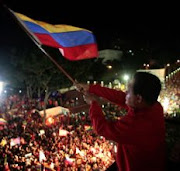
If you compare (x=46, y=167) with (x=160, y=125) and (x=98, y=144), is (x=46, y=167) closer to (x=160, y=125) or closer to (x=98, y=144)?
(x=98, y=144)

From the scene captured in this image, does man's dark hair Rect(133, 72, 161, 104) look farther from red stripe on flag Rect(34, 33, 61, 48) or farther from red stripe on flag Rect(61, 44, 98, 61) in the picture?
red stripe on flag Rect(61, 44, 98, 61)

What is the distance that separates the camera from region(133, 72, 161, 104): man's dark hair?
201 cm

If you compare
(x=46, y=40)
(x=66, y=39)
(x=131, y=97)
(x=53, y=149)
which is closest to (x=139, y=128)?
(x=131, y=97)

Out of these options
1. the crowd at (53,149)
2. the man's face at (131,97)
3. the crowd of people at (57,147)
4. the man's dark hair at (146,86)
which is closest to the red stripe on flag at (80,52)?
the man's face at (131,97)

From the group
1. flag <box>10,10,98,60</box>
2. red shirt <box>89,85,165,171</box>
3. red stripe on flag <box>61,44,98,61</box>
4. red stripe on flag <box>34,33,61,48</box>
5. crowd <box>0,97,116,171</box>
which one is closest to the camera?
red shirt <box>89,85,165,171</box>

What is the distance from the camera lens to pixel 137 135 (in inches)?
76.6

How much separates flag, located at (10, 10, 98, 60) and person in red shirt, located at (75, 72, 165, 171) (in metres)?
2.33

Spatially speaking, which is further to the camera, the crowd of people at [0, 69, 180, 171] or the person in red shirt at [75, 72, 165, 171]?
the crowd of people at [0, 69, 180, 171]

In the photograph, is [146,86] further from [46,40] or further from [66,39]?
[66,39]

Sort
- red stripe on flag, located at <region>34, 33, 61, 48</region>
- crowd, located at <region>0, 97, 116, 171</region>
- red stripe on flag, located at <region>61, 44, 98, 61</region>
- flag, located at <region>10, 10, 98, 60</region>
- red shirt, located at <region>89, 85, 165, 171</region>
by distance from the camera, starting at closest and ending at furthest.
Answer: red shirt, located at <region>89, 85, 165, 171</region>, red stripe on flag, located at <region>34, 33, 61, 48</region>, flag, located at <region>10, 10, 98, 60</region>, red stripe on flag, located at <region>61, 44, 98, 61</region>, crowd, located at <region>0, 97, 116, 171</region>

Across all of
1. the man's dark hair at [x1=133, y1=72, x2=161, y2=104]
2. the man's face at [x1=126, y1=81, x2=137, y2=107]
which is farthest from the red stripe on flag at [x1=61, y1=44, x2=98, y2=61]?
the man's dark hair at [x1=133, y1=72, x2=161, y2=104]

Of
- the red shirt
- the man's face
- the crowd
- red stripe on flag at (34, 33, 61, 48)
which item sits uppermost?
red stripe on flag at (34, 33, 61, 48)

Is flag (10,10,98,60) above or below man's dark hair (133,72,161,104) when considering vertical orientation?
above

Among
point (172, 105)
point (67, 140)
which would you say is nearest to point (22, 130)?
point (67, 140)
